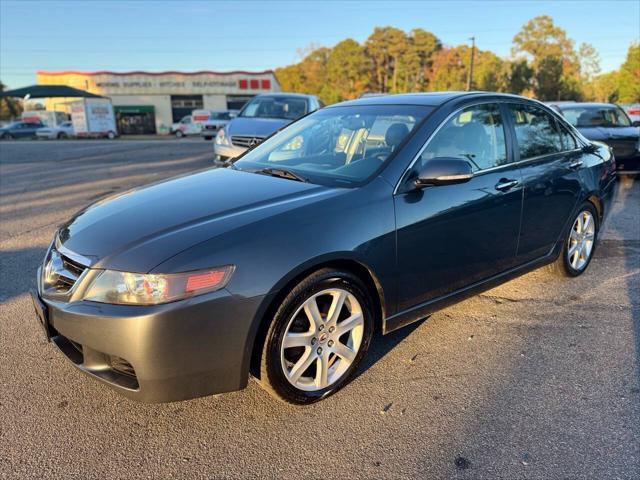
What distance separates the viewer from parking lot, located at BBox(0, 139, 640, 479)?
222 centimetres

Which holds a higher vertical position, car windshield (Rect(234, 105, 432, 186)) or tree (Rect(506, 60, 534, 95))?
tree (Rect(506, 60, 534, 95))

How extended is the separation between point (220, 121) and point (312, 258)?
98.8 ft

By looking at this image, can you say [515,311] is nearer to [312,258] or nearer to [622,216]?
[312,258]

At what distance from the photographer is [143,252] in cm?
226

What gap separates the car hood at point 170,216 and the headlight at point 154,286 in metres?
0.06

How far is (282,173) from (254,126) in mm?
6634

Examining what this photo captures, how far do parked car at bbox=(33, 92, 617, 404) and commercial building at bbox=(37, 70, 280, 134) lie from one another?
51.0 meters

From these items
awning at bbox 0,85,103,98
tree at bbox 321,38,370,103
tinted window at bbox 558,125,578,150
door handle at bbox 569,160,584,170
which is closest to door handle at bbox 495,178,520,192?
door handle at bbox 569,160,584,170

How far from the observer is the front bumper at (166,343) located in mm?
2131

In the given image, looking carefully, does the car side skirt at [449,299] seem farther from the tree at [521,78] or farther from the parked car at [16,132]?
the tree at [521,78]

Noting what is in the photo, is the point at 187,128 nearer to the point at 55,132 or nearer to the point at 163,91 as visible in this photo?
the point at 55,132

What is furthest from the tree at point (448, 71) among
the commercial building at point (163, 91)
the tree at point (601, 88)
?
the commercial building at point (163, 91)

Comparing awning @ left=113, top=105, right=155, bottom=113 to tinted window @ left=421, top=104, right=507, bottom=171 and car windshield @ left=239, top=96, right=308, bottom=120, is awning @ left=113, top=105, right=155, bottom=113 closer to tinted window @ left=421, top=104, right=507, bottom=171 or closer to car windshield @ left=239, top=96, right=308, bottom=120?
car windshield @ left=239, top=96, right=308, bottom=120

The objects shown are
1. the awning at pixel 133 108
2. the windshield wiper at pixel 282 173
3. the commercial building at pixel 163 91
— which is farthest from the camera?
the commercial building at pixel 163 91
